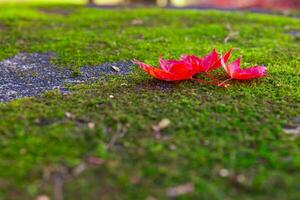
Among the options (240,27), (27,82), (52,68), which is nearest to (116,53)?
(52,68)

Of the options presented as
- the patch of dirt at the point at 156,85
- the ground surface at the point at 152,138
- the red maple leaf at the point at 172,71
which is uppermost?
the red maple leaf at the point at 172,71

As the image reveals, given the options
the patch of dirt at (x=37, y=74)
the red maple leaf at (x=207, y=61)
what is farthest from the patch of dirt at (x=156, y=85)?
the patch of dirt at (x=37, y=74)

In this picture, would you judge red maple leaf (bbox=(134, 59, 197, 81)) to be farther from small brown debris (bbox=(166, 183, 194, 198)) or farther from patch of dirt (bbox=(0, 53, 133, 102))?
small brown debris (bbox=(166, 183, 194, 198))

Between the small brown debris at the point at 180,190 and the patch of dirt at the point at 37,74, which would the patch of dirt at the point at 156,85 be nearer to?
the patch of dirt at the point at 37,74

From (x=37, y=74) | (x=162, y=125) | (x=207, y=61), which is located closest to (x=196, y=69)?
(x=207, y=61)

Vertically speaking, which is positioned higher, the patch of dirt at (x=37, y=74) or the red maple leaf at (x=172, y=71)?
the red maple leaf at (x=172, y=71)

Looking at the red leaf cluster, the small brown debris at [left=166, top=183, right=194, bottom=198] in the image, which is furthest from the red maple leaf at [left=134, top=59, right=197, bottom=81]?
the small brown debris at [left=166, top=183, right=194, bottom=198]
